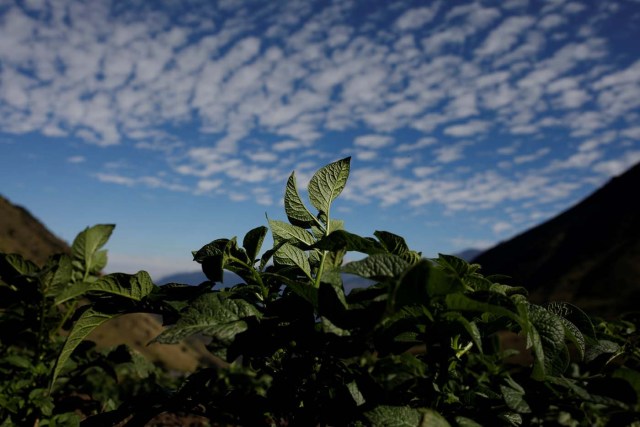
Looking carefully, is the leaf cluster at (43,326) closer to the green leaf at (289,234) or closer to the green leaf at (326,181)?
the green leaf at (289,234)

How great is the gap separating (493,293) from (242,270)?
0.73 m

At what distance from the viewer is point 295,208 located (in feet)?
5.38

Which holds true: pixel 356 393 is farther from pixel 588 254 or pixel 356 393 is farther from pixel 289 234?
pixel 588 254

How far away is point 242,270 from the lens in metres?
1.44

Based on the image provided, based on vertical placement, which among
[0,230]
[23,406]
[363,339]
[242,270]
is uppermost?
[0,230]

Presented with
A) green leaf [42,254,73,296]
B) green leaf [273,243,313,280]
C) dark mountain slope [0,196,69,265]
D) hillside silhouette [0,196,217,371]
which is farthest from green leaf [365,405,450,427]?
dark mountain slope [0,196,69,265]

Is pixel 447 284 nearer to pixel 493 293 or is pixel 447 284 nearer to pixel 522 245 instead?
pixel 493 293

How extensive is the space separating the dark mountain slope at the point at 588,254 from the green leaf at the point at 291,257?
19.9 meters

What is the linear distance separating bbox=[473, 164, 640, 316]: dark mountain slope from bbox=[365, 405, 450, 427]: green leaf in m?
20.1

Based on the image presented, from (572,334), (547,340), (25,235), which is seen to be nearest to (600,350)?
(572,334)

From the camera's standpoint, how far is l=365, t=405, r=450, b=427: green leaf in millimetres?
1044

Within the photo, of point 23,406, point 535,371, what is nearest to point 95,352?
point 23,406

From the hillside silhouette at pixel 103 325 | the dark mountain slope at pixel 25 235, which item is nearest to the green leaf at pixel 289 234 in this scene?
the hillside silhouette at pixel 103 325

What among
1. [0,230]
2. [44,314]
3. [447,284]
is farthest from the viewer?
[0,230]
